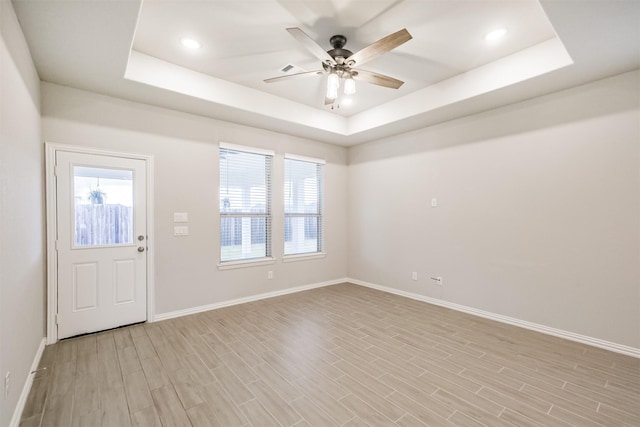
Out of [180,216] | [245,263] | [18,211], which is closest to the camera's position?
[18,211]

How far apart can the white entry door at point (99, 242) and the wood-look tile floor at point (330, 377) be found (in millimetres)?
256

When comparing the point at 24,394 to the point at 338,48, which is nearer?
the point at 24,394

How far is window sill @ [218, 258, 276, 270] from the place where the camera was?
4.19m

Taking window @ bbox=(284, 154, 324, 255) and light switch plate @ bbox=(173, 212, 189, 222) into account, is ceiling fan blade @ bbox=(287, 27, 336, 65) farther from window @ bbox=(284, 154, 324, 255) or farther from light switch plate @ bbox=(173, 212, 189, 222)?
light switch plate @ bbox=(173, 212, 189, 222)

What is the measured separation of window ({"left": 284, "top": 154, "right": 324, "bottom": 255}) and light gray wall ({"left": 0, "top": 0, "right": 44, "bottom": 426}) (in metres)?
3.07

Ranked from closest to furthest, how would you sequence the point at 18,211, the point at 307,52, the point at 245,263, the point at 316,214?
the point at 18,211
the point at 307,52
the point at 245,263
the point at 316,214

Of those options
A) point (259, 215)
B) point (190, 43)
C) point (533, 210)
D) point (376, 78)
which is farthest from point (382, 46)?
point (259, 215)

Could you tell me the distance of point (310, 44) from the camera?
237 cm

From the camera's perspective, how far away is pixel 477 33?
2.66 metres

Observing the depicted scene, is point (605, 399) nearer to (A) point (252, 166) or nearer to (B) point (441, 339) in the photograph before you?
(B) point (441, 339)

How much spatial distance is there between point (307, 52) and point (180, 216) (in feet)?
8.42

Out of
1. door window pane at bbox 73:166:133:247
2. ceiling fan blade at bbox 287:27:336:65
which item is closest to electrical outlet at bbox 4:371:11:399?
door window pane at bbox 73:166:133:247

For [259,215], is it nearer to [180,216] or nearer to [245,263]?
[245,263]

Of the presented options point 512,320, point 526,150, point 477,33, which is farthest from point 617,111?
point 512,320
